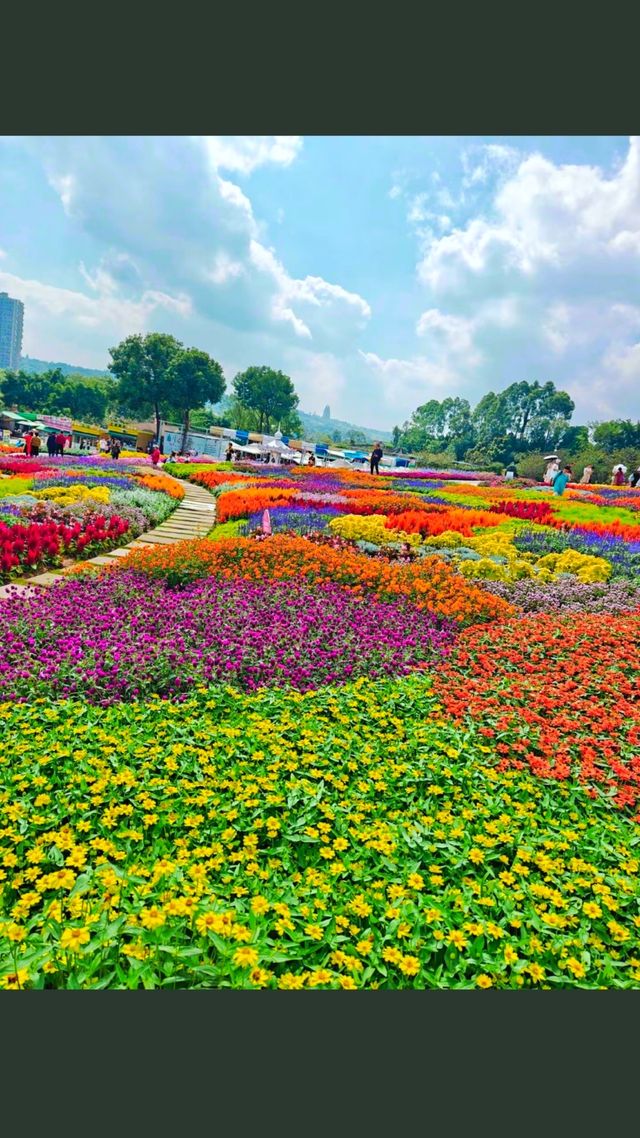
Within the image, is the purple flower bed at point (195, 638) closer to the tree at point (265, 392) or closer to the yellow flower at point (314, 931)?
the yellow flower at point (314, 931)

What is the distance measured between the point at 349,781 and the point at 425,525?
744 cm

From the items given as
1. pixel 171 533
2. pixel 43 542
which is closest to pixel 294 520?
pixel 171 533

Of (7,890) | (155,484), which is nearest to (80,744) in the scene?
(7,890)

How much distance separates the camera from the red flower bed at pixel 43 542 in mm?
6352

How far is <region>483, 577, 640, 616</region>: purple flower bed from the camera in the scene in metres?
6.01

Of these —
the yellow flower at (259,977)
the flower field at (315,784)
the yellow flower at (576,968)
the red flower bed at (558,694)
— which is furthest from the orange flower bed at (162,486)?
the yellow flower at (576,968)

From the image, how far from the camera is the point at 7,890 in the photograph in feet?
6.78

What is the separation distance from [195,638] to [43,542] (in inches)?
146

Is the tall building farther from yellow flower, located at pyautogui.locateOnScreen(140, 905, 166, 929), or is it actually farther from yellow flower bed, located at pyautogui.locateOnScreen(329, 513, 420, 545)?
yellow flower, located at pyautogui.locateOnScreen(140, 905, 166, 929)

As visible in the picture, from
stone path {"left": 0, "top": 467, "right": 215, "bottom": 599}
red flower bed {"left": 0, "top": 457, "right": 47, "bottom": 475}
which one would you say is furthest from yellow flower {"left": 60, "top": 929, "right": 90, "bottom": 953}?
red flower bed {"left": 0, "top": 457, "right": 47, "bottom": 475}

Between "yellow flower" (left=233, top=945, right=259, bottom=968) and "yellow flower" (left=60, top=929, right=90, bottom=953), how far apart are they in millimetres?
502

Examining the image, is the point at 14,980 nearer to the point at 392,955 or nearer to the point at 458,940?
the point at 392,955

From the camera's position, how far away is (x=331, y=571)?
6500 millimetres

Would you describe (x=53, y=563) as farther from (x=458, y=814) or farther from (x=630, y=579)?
(x=630, y=579)
